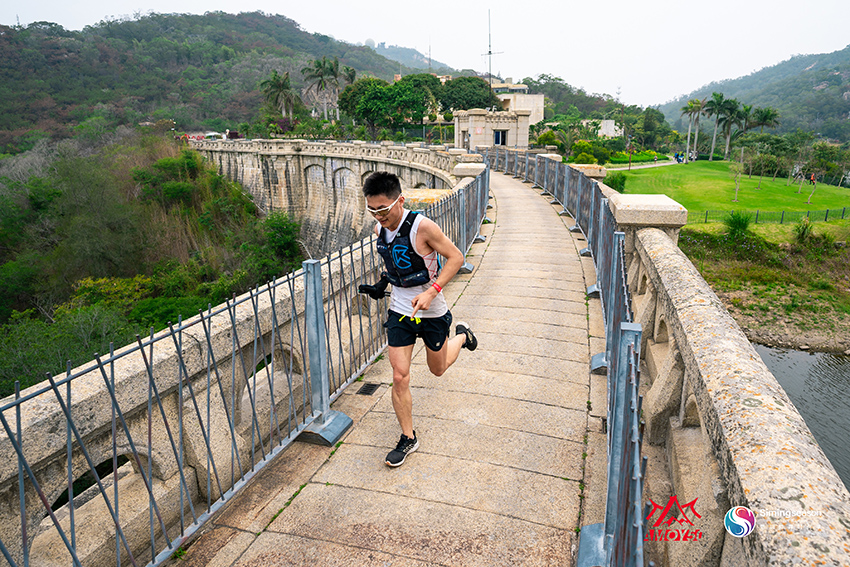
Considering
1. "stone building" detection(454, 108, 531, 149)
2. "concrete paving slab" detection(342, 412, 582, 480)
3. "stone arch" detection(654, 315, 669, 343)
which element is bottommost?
"concrete paving slab" detection(342, 412, 582, 480)

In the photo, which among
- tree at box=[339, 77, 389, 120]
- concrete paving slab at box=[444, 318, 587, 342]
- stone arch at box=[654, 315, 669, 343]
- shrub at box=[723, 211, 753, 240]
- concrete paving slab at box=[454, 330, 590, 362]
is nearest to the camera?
stone arch at box=[654, 315, 669, 343]

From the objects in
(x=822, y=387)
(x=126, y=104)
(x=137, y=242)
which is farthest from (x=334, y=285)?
(x=126, y=104)

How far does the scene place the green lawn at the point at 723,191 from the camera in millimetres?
36250

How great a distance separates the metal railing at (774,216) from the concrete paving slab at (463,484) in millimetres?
32020

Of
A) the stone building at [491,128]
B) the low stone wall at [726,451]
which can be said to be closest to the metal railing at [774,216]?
the stone building at [491,128]

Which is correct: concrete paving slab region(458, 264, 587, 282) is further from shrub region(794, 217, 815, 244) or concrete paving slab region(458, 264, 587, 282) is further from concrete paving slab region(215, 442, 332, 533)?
shrub region(794, 217, 815, 244)

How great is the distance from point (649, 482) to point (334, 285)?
255cm

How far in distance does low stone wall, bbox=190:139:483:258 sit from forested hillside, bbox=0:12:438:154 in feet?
83.5

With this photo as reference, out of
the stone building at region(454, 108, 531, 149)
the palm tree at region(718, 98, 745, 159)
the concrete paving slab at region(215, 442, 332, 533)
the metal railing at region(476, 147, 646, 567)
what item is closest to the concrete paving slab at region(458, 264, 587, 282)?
the metal railing at region(476, 147, 646, 567)

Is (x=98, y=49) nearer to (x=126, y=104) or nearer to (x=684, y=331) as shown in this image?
(x=126, y=104)

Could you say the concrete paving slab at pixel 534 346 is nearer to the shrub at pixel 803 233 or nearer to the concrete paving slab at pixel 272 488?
the concrete paving slab at pixel 272 488

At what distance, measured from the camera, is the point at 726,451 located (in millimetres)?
1536

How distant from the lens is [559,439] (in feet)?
11.2

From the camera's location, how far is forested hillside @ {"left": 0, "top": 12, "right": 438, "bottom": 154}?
65.9 meters
